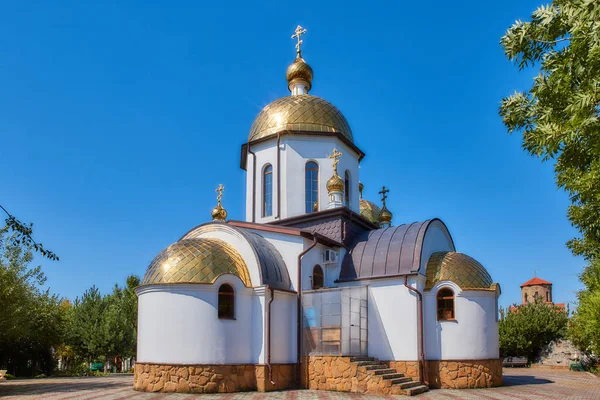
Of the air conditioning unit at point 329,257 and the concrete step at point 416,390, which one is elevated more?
the air conditioning unit at point 329,257

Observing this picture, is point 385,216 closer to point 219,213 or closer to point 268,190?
point 268,190

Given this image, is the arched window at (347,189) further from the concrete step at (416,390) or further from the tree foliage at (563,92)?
the tree foliage at (563,92)

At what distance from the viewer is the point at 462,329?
1441 cm

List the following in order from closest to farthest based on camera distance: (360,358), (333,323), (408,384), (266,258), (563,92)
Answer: (563,92)
(408,384)
(333,323)
(360,358)
(266,258)

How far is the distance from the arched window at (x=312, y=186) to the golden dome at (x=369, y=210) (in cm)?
810

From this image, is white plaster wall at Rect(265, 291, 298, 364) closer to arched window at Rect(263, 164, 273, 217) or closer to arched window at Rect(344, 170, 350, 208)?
arched window at Rect(263, 164, 273, 217)

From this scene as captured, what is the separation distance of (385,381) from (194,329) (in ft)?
15.4

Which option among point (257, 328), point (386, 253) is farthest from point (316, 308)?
point (386, 253)

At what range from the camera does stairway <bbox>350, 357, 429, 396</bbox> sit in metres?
12.8

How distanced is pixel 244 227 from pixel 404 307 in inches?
204

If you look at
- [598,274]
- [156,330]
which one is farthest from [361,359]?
[598,274]

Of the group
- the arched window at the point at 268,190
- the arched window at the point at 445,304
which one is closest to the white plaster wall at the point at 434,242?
the arched window at the point at 445,304

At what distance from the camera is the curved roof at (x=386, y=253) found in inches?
584

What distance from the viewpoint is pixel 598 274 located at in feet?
57.3
